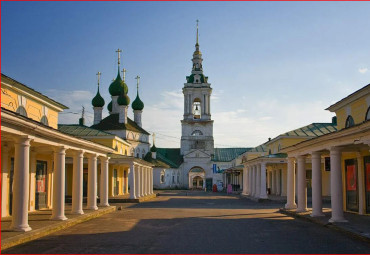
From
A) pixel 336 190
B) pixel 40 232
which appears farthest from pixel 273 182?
pixel 40 232

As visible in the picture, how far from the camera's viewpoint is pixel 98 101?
67750mm

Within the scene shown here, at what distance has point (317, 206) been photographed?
1962 centimetres

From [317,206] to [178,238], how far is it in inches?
329

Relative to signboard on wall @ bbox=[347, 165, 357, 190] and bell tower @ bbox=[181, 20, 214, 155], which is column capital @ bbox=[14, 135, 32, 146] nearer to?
signboard on wall @ bbox=[347, 165, 357, 190]

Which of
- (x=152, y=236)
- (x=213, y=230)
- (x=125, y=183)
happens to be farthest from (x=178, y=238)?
(x=125, y=183)

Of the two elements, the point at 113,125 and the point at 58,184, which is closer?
the point at 58,184

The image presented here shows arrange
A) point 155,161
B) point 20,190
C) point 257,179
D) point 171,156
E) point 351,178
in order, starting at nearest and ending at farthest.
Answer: point 20,190 < point 351,178 < point 257,179 < point 155,161 < point 171,156

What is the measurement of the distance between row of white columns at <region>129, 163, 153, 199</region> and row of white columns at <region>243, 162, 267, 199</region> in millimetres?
9574

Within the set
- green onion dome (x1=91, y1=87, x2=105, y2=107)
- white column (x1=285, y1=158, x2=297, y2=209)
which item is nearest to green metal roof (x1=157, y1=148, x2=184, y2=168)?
green onion dome (x1=91, y1=87, x2=105, y2=107)

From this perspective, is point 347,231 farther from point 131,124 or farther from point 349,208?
point 131,124

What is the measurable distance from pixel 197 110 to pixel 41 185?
2459 inches

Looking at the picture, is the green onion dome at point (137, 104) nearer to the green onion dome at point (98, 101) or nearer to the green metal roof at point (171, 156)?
the green onion dome at point (98, 101)

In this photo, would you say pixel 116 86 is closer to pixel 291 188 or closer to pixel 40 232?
pixel 291 188

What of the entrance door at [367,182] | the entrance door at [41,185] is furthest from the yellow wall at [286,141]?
the entrance door at [41,185]
